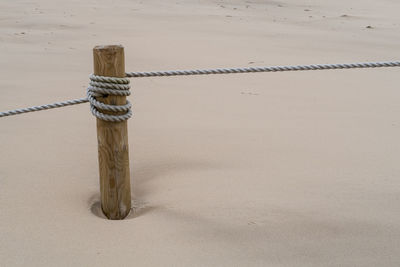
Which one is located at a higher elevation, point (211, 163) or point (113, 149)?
point (113, 149)

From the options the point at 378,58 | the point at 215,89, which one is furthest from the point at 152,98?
the point at 378,58

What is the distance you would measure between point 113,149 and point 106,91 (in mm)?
199

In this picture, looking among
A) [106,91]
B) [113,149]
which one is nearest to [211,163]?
[113,149]

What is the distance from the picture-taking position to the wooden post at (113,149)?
1348mm

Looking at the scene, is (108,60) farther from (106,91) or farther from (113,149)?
(113,149)

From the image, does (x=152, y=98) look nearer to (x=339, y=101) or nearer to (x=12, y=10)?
(x=339, y=101)

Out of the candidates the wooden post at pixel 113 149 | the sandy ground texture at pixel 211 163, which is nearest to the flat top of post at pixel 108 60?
the wooden post at pixel 113 149

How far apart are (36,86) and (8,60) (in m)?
0.85

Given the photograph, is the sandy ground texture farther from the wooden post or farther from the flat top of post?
the flat top of post

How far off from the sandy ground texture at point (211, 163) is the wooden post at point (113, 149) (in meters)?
0.07

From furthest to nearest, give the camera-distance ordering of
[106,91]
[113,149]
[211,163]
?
[211,163]
[113,149]
[106,91]

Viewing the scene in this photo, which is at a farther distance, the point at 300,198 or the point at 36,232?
the point at 300,198

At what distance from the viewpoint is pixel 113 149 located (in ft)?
4.75

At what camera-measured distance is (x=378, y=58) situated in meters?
4.67
